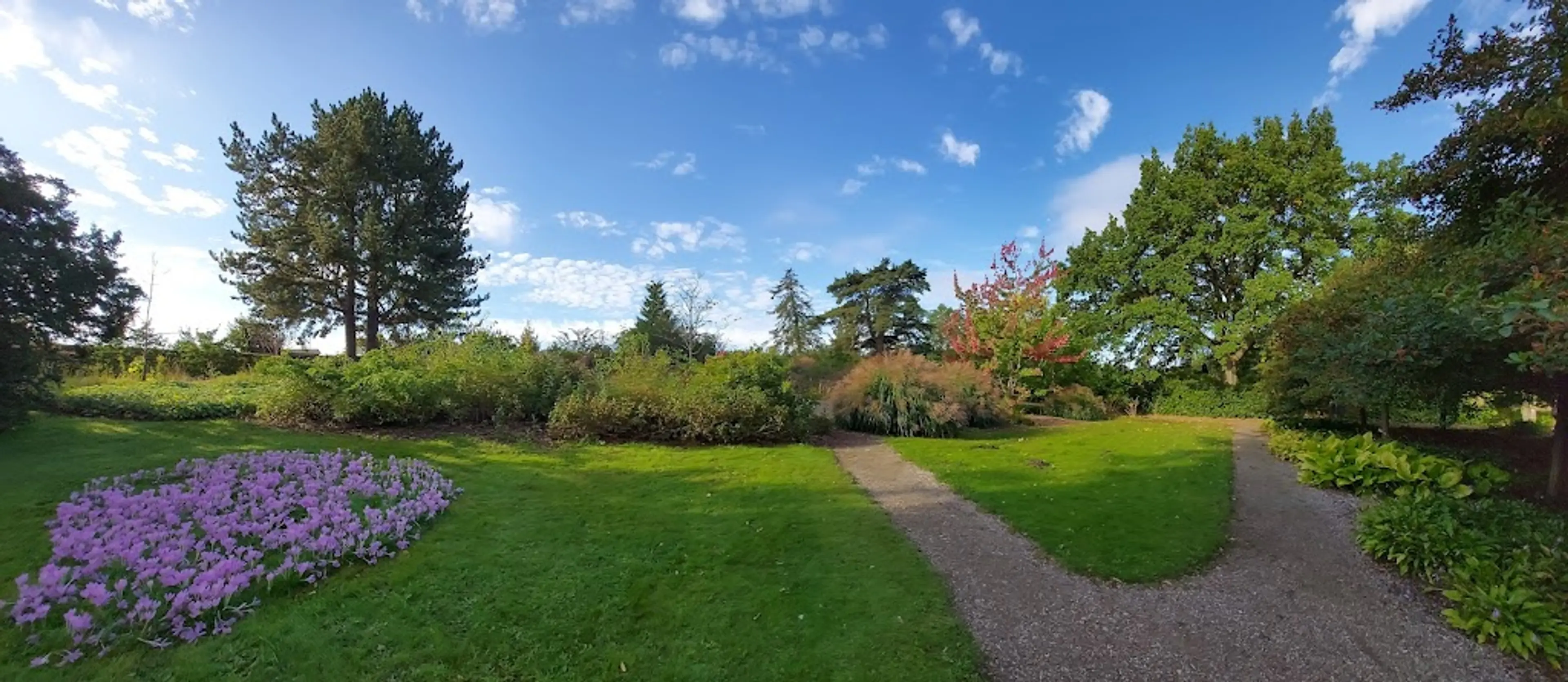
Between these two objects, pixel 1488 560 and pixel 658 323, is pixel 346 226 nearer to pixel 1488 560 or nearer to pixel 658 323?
pixel 658 323

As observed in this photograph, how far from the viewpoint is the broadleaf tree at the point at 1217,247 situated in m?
17.7

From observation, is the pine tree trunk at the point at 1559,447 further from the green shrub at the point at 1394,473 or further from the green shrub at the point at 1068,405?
the green shrub at the point at 1068,405

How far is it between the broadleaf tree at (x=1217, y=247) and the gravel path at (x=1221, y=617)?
15024 mm

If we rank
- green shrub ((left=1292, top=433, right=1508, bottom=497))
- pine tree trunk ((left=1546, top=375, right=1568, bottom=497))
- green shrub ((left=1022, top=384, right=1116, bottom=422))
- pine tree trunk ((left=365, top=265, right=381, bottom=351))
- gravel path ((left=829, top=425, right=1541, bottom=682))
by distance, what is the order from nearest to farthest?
gravel path ((left=829, top=425, right=1541, bottom=682))
pine tree trunk ((left=1546, top=375, right=1568, bottom=497))
green shrub ((left=1292, top=433, right=1508, bottom=497))
green shrub ((left=1022, top=384, right=1116, bottom=422))
pine tree trunk ((left=365, top=265, right=381, bottom=351))

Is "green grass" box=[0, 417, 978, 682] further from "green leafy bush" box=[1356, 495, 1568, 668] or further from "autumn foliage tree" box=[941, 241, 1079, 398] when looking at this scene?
"autumn foliage tree" box=[941, 241, 1079, 398]

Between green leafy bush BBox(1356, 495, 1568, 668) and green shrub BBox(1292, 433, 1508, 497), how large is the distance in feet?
2.24

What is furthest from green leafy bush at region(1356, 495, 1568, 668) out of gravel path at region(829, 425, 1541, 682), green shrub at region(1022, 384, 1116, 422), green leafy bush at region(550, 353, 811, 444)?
green shrub at region(1022, 384, 1116, 422)

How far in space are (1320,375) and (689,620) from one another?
8299 mm

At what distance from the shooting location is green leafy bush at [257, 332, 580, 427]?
30.6 ft

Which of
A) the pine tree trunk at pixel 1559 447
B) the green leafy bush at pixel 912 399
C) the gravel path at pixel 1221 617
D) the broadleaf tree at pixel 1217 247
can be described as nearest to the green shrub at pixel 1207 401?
the broadleaf tree at pixel 1217 247

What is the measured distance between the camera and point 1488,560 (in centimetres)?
439

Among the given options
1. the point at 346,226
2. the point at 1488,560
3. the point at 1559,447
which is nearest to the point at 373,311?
the point at 346,226

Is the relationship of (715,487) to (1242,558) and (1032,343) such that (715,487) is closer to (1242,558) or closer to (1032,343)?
(1242,558)

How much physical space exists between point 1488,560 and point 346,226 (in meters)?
24.0
